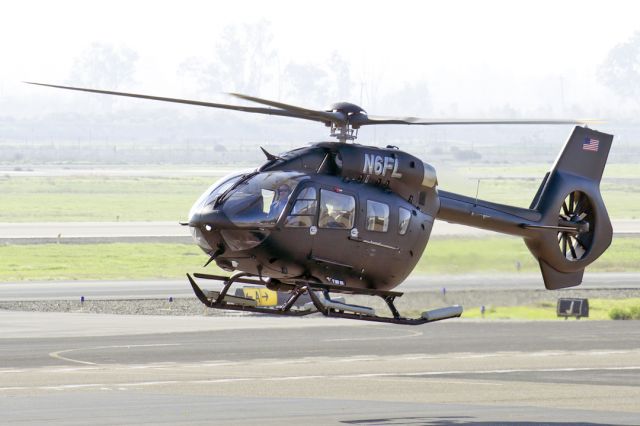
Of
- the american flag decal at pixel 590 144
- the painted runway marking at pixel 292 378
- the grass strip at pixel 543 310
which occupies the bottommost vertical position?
the painted runway marking at pixel 292 378

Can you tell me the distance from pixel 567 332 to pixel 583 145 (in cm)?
2036

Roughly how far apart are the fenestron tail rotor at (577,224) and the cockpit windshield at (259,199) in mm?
9747

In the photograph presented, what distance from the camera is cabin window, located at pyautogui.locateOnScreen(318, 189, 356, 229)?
24.3 m

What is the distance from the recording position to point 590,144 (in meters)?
32.5

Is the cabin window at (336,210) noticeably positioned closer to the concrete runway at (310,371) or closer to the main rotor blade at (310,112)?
the main rotor blade at (310,112)

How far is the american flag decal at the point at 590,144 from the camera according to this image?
32375 mm

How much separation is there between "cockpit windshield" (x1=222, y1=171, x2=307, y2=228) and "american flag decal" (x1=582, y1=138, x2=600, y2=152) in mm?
11230

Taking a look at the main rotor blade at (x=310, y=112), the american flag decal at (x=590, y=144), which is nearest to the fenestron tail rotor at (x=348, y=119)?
the main rotor blade at (x=310, y=112)

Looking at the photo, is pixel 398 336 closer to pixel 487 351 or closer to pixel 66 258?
pixel 487 351

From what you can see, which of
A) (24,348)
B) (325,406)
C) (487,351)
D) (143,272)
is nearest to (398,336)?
(487,351)

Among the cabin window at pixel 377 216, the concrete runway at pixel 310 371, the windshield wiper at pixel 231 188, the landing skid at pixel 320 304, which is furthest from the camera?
the concrete runway at pixel 310 371

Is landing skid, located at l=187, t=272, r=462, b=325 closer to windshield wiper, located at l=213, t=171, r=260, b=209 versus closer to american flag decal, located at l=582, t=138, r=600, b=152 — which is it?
windshield wiper, located at l=213, t=171, r=260, b=209

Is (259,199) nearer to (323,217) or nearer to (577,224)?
(323,217)

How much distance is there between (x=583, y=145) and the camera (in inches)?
1273
